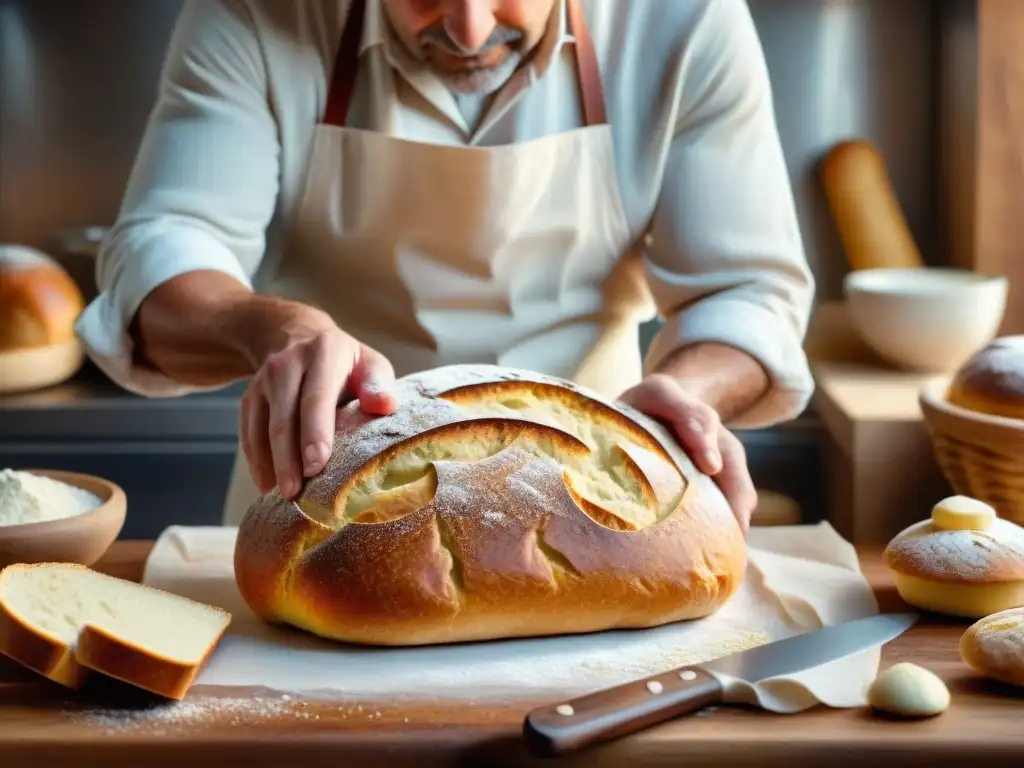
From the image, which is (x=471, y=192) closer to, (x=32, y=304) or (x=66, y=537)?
(x=66, y=537)

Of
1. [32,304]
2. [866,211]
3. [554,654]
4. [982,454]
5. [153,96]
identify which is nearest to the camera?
[554,654]

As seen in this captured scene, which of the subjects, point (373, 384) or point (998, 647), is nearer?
point (998, 647)

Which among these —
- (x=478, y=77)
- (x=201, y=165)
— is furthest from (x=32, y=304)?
(x=478, y=77)

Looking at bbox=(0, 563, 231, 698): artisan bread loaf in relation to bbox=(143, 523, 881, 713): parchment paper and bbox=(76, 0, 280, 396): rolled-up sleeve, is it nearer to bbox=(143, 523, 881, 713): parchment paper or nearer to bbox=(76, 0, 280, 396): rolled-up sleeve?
bbox=(143, 523, 881, 713): parchment paper

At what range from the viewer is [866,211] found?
2.46 m

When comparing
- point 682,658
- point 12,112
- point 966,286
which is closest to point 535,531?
point 682,658

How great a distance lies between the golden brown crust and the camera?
90.5 inches

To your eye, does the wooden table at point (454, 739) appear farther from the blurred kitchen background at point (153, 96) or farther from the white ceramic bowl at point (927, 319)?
the blurred kitchen background at point (153, 96)

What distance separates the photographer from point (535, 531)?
1.07 m

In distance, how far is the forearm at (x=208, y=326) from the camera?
1.33m

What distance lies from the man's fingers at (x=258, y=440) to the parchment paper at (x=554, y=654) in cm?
11

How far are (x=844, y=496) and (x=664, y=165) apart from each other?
0.74m

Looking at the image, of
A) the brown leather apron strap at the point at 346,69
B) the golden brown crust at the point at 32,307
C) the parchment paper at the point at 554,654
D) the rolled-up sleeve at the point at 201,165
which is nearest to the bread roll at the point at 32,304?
the golden brown crust at the point at 32,307

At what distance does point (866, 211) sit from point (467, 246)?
3.78 feet
